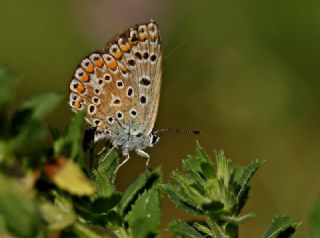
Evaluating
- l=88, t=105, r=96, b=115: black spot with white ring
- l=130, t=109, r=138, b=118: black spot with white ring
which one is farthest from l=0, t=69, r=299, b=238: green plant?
l=130, t=109, r=138, b=118: black spot with white ring

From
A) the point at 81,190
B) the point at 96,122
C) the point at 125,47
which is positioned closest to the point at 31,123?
the point at 81,190

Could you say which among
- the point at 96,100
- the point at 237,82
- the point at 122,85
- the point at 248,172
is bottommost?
the point at 237,82

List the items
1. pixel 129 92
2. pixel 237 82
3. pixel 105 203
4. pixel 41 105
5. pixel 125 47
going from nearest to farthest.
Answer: pixel 41 105
pixel 105 203
pixel 125 47
pixel 129 92
pixel 237 82

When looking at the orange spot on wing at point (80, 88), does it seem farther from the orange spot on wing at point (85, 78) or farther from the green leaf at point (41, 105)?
the green leaf at point (41, 105)

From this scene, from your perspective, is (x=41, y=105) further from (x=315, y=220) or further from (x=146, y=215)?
(x=315, y=220)

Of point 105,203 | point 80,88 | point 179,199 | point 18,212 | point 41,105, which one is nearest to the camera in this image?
point 18,212

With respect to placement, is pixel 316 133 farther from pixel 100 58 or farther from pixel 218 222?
pixel 218 222

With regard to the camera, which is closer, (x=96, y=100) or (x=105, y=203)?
(x=105, y=203)
